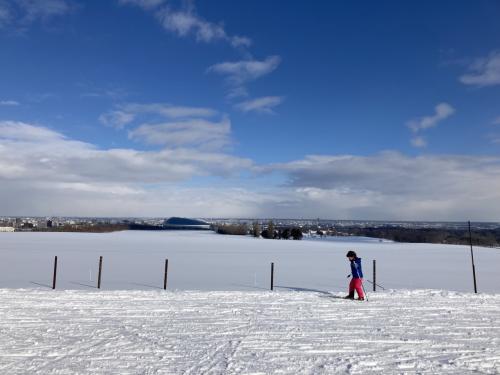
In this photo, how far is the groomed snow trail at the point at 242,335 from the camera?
20.1 feet

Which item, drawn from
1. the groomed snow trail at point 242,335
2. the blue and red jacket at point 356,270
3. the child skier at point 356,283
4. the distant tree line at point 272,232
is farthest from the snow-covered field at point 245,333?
the distant tree line at point 272,232

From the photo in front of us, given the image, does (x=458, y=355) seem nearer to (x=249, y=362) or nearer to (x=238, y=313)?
Answer: (x=249, y=362)

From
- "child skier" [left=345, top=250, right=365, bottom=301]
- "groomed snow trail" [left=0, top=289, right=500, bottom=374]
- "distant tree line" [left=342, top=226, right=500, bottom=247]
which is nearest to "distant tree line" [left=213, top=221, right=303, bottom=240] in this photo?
"distant tree line" [left=342, top=226, right=500, bottom=247]

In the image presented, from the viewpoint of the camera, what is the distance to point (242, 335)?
25.5 ft

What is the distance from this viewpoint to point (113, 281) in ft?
55.9

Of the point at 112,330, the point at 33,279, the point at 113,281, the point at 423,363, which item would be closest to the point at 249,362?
the point at 423,363

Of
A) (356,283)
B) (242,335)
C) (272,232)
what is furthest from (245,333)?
(272,232)

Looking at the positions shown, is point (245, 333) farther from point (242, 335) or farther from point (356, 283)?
→ point (356, 283)

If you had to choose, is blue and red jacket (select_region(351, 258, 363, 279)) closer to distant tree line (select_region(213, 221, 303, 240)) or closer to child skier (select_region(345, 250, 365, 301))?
child skier (select_region(345, 250, 365, 301))

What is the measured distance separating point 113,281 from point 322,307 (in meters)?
9.64

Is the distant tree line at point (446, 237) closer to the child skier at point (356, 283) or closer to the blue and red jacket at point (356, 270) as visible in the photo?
the blue and red jacket at point (356, 270)

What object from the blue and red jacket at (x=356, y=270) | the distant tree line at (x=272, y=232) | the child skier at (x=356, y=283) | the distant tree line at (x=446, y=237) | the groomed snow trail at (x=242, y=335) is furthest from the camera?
the distant tree line at (x=272, y=232)

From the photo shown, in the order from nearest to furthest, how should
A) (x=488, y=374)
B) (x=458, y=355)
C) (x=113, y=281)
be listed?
1. (x=488, y=374)
2. (x=458, y=355)
3. (x=113, y=281)

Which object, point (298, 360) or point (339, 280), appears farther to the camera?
point (339, 280)
